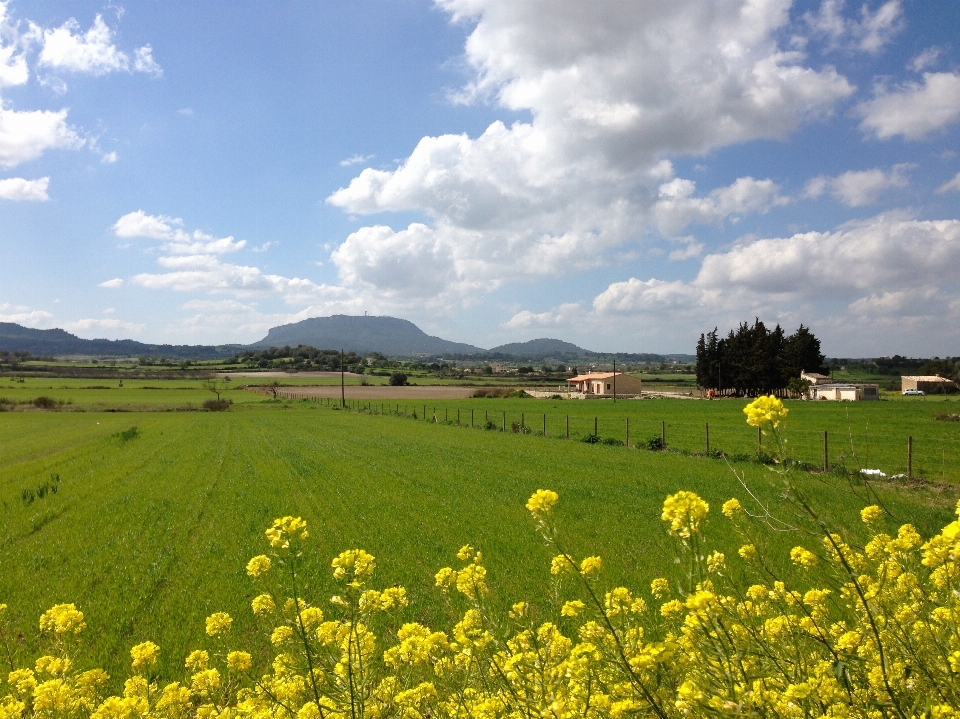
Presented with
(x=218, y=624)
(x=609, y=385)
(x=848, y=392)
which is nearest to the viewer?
(x=218, y=624)

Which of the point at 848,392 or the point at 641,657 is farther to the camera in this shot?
the point at 848,392

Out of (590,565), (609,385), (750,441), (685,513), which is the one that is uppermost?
(685,513)

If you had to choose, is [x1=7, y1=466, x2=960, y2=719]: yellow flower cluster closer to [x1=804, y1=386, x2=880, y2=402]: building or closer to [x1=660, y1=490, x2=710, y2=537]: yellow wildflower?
[x1=660, y1=490, x2=710, y2=537]: yellow wildflower

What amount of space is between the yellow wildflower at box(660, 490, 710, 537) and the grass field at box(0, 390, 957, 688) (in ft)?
0.84

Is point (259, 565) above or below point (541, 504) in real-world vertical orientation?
below

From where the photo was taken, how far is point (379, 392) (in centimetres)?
8031

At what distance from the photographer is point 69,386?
86375 millimetres

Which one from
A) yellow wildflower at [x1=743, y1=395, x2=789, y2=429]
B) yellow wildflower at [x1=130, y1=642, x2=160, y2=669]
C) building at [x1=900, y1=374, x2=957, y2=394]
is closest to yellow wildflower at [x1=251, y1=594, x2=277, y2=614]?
yellow wildflower at [x1=130, y1=642, x2=160, y2=669]

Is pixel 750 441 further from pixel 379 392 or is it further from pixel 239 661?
pixel 379 392

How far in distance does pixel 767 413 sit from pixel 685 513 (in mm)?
449

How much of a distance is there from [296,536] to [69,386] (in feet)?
341

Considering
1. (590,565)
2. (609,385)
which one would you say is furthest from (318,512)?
(609,385)

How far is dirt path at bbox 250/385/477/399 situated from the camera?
7444 cm

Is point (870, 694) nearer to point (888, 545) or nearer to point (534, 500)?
point (888, 545)
